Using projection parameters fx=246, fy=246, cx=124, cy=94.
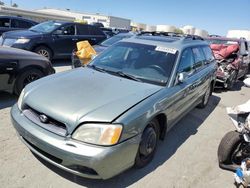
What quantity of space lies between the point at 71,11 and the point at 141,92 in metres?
72.5

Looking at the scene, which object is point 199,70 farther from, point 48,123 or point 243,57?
point 243,57

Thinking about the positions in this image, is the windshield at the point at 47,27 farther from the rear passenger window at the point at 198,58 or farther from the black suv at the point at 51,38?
the rear passenger window at the point at 198,58

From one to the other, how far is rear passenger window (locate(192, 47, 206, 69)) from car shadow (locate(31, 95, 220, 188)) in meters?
1.20

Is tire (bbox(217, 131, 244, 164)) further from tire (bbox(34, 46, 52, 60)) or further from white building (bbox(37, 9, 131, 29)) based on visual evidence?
white building (bbox(37, 9, 131, 29))

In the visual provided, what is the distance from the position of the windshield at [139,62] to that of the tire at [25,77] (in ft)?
5.77

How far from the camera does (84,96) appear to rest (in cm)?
299

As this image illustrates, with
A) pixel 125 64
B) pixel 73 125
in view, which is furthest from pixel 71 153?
pixel 125 64

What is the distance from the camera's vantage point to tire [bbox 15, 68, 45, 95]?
509 cm

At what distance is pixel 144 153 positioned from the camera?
10.4 feet

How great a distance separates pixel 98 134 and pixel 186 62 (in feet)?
7.83

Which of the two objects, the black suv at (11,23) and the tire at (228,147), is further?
the black suv at (11,23)

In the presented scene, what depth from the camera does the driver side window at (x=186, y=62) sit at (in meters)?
4.00

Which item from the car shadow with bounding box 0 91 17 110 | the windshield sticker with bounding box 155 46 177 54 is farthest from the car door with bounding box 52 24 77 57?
the windshield sticker with bounding box 155 46 177 54

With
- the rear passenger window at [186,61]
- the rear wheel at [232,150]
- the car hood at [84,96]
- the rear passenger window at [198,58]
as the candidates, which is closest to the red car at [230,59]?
the rear passenger window at [198,58]
